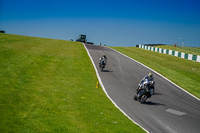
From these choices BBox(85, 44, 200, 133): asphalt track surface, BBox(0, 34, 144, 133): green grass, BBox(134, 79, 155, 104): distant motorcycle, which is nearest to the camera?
BBox(0, 34, 144, 133): green grass

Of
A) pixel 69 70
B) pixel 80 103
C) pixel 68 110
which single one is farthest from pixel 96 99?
pixel 69 70

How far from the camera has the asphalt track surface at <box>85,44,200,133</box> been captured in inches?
413

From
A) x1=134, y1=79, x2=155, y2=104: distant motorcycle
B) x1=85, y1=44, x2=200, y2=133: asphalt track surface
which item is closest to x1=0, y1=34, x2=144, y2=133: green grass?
x1=85, y1=44, x2=200, y2=133: asphalt track surface

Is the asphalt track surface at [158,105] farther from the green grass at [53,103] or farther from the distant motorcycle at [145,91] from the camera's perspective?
the green grass at [53,103]

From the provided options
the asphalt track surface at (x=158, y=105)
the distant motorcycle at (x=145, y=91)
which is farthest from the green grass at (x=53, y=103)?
the distant motorcycle at (x=145, y=91)

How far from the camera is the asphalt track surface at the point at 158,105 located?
10.5m

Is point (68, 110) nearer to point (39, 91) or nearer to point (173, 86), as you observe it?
point (39, 91)

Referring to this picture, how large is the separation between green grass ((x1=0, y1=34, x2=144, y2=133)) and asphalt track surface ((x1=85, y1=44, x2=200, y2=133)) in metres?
1.00

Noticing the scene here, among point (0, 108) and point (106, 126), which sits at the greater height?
point (0, 108)

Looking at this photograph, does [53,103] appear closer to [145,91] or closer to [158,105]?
[145,91]

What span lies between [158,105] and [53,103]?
7.24 meters

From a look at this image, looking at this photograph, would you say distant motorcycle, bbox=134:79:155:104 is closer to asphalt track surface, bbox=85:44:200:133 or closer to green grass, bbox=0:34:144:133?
asphalt track surface, bbox=85:44:200:133

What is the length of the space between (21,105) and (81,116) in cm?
296

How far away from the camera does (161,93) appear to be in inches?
675
